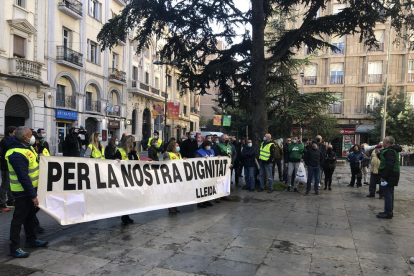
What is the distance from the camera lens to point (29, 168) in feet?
15.3

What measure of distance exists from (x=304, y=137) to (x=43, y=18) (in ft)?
65.4

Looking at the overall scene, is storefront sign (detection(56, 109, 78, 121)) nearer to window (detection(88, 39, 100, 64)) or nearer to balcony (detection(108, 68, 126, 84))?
window (detection(88, 39, 100, 64))

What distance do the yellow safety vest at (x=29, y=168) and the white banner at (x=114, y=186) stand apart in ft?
0.25

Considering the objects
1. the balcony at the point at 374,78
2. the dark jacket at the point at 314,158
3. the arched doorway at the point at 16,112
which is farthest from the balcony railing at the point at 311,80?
the arched doorway at the point at 16,112

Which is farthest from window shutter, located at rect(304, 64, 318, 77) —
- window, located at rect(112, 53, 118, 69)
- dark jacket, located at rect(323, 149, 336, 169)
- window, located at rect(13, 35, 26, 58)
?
window, located at rect(13, 35, 26, 58)

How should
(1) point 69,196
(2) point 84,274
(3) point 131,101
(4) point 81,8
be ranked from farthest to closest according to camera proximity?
(3) point 131,101 < (4) point 81,8 < (1) point 69,196 < (2) point 84,274

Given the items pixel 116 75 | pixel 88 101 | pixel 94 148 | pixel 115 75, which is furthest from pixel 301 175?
pixel 116 75

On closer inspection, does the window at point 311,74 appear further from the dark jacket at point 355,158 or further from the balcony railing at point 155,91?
the dark jacket at point 355,158

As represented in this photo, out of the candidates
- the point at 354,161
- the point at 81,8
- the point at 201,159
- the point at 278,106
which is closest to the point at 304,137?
the point at 278,106

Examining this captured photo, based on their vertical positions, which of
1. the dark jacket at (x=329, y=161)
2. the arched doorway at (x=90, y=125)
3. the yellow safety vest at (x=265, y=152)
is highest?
the arched doorway at (x=90, y=125)

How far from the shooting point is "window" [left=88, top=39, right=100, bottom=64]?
27.5 metres

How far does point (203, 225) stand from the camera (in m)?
6.19

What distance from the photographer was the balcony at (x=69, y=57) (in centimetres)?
2339

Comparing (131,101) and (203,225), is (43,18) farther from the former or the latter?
(203,225)
